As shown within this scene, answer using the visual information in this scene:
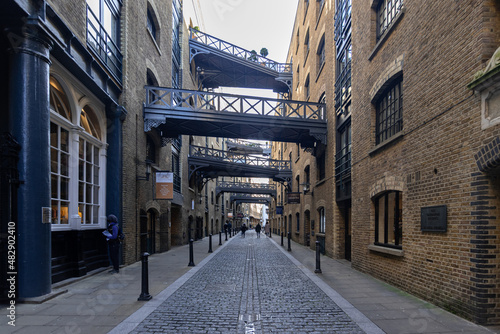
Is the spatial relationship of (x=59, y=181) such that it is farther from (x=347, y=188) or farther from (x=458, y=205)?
(x=347, y=188)

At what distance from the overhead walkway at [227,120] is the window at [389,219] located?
632 cm

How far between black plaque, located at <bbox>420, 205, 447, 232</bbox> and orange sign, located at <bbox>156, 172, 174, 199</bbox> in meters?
8.67

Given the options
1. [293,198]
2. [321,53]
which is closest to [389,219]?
[293,198]

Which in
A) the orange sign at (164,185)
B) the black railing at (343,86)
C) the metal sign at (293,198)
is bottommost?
the metal sign at (293,198)

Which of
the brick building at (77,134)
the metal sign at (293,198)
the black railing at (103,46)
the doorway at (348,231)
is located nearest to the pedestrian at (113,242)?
the brick building at (77,134)

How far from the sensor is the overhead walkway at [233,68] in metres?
21.3

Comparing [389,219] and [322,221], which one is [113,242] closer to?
[389,219]

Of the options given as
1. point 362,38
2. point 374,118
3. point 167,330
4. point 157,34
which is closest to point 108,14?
point 157,34

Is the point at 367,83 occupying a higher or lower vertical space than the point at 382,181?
higher

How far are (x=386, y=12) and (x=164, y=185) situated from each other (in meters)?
9.28

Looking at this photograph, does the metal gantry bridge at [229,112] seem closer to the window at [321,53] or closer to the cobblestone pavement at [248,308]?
the window at [321,53]

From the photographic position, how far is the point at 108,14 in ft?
32.8

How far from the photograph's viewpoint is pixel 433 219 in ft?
19.5

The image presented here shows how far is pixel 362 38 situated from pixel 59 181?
31.1ft
